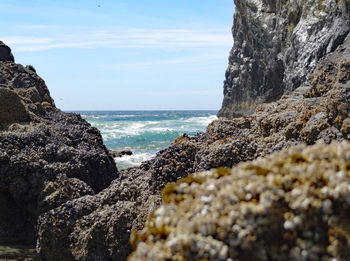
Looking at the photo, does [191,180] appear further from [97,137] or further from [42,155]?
[97,137]

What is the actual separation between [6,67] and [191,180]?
1298cm

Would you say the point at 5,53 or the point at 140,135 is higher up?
the point at 5,53

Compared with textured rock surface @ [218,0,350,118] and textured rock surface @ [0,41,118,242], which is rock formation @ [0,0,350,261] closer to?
textured rock surface @ [0,41,118,242]

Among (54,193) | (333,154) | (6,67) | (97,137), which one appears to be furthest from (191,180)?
(6,67)

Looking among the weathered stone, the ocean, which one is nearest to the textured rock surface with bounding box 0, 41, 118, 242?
the weathered stone

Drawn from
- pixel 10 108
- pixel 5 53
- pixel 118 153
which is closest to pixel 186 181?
pixel 10 108

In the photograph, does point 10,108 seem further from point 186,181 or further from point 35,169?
point 186,181

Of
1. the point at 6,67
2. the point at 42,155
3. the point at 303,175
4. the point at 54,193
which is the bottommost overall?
the point at 54,193

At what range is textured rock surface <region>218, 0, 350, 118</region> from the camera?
24.1 metres

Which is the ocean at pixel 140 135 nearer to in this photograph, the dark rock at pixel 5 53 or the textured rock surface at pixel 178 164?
the dark rock at pixel 5 53

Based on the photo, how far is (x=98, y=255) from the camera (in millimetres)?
5879

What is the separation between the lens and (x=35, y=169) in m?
8.11

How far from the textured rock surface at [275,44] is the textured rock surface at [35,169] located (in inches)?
477

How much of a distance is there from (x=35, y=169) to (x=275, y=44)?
128 feet
